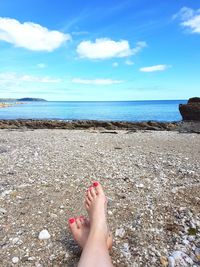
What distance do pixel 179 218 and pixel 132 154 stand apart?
423 cm

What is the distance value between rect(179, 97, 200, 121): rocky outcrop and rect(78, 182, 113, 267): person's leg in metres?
24.7

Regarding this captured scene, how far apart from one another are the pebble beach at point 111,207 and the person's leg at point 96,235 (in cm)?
28

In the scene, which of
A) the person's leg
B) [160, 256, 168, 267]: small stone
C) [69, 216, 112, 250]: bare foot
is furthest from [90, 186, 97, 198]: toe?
[160, 256, 168, 267]: small stone

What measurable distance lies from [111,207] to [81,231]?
0.97m

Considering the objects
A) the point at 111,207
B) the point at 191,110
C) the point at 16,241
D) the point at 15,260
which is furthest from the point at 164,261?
the point at 191,110

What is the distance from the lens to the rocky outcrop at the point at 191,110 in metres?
27.1

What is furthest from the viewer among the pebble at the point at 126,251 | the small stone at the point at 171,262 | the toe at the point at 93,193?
the toe at the point at 93,193

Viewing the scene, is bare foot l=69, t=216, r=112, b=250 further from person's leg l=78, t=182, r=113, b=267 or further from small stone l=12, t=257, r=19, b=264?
small stone l=12, t=257, r=19, b=264

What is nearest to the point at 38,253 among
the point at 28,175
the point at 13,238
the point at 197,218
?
the point at 13,238

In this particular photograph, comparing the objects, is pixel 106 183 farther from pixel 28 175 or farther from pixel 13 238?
pixel 13 238

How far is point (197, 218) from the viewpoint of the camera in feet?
13.0

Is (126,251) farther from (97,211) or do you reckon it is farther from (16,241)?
(16,241)

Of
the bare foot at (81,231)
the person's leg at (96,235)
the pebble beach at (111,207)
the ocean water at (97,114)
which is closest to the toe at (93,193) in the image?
the person's leg at (96,235)

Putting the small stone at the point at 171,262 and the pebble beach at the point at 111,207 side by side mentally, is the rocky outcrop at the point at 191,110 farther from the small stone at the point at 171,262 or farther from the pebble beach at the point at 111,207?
the small stone at the point at 171,262
